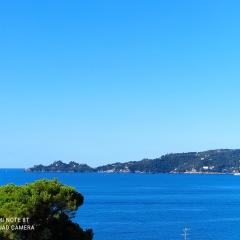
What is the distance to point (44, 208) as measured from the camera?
29516 mm

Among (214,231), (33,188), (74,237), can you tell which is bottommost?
(214,231)

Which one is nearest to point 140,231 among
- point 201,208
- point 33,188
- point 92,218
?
point 92,218

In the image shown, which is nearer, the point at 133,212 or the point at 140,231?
the point at 140,231

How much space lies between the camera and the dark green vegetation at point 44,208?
93.5 feet

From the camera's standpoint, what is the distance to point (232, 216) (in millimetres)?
103938

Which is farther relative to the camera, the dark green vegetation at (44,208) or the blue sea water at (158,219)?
the blue sea water at (158,219)

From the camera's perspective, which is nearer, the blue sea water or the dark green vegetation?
the dark green vegetation

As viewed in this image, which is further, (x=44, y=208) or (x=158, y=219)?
(x=158, y=219)

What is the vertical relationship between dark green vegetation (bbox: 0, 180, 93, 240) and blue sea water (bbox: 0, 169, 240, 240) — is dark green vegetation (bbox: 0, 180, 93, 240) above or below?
above

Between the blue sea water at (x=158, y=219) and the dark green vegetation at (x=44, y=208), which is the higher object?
the dark green vegetation at (x=44, y=208)

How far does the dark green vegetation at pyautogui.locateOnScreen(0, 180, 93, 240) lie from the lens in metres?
28.5

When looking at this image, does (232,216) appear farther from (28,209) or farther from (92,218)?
A: (28,209)

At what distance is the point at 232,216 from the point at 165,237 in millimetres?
34343

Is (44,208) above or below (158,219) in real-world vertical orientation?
above
